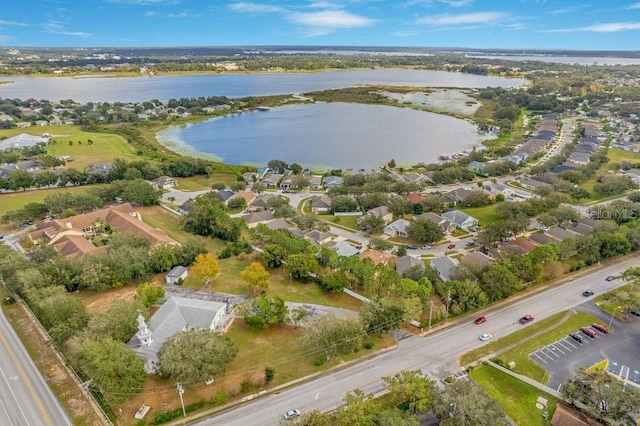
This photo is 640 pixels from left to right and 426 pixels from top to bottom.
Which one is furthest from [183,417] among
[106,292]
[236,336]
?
[106,292]

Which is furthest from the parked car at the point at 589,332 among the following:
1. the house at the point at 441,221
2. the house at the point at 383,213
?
the house at the point at 383,213

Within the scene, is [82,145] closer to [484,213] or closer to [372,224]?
[372,224]

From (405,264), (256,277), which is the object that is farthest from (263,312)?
(405,264)

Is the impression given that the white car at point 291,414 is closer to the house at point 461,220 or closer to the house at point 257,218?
the house at point 257,218

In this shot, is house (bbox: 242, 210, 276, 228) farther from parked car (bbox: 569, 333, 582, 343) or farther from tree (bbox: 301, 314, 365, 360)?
parked car (bbox: 569, 333, 582, 343)

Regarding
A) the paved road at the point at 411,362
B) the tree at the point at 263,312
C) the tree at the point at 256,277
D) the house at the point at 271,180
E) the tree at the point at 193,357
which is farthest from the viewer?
the house at the point at 271,180
